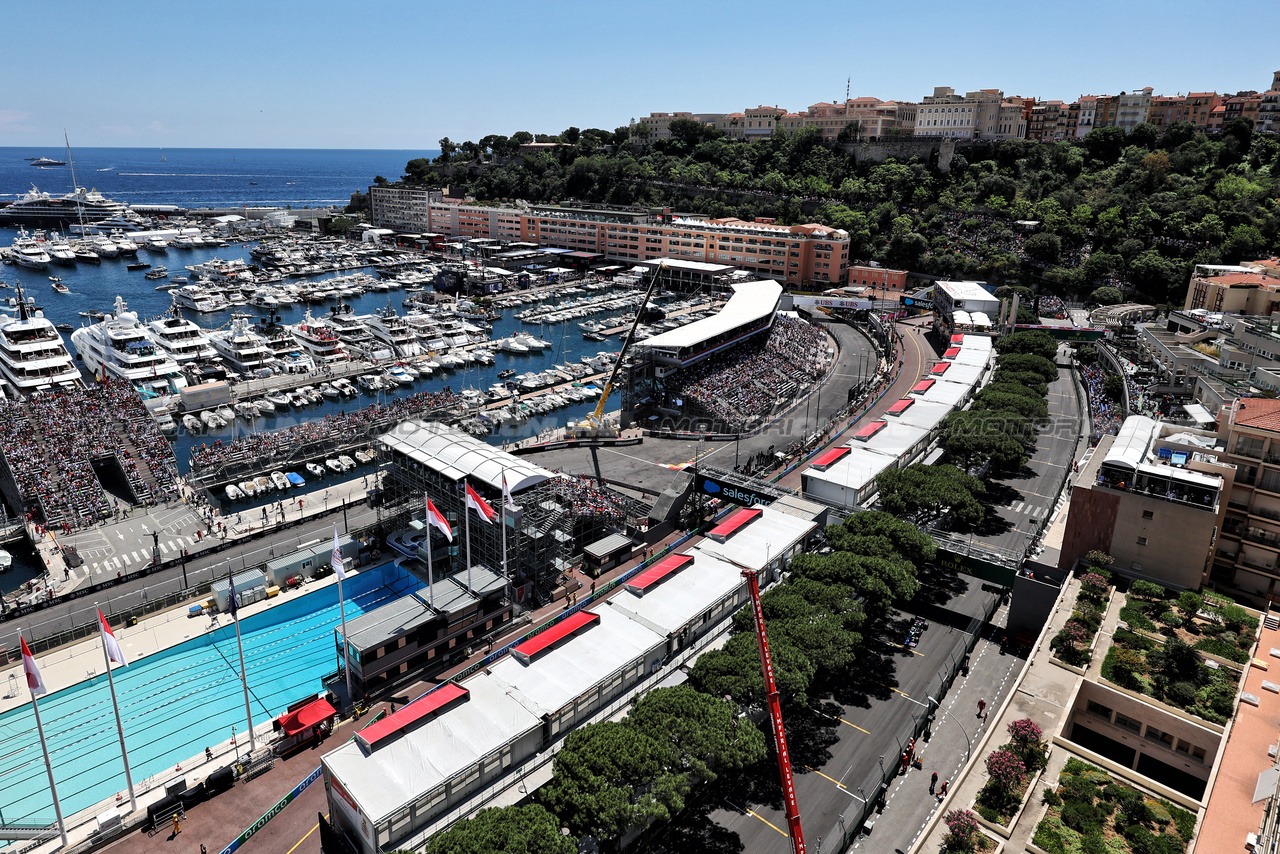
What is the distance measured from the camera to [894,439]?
54.0 m

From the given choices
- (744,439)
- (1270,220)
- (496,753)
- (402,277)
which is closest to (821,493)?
(744,439)

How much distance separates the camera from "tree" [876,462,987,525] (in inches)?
1677

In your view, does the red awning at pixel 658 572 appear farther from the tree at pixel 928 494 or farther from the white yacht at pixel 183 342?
the white yacht at pixel 183 342

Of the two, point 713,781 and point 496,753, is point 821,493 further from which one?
point 496,753

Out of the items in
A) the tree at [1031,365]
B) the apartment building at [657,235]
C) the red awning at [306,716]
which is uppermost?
the apartment building at [657,235]

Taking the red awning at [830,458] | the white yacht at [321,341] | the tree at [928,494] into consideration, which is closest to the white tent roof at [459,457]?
the red awning at [830,458]

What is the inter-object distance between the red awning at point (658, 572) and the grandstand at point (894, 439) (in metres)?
12.9

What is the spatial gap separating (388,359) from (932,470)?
6170 cm

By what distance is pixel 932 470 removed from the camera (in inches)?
1804

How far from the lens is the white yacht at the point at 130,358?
240ft

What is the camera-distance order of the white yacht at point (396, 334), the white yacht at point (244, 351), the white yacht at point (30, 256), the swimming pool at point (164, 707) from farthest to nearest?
the white yacht at point (30, 256)
the white yacht at point (396, 334)
the white yacht at point (244, 351)
the swimming pool at point (164, 707)

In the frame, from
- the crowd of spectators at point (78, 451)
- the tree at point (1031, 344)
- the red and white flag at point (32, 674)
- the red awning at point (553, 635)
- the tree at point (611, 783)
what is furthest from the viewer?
the tree at point (1031, 344)

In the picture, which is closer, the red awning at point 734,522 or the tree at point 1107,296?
the red awning at point 734,522

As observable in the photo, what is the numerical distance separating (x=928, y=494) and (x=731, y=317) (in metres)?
40.3
